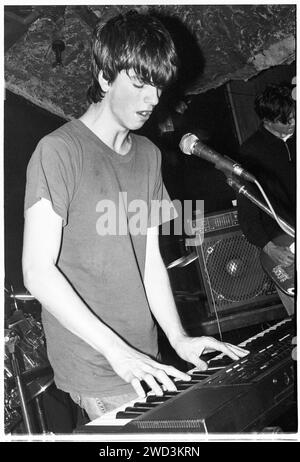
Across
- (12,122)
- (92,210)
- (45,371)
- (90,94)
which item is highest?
(12,122)

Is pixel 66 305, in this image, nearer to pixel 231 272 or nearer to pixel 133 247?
pixel 133 247

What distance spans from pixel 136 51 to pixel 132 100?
16 cm

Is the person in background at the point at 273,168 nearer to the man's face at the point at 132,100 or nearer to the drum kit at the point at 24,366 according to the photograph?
the drum kit at the point at 24,366

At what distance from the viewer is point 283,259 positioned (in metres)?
3.41

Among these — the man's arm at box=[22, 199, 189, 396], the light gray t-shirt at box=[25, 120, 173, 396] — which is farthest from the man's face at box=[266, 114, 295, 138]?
the man's arm at box=[22, 199, 189, 396]

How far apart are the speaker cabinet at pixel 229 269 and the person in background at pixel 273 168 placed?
0.32m

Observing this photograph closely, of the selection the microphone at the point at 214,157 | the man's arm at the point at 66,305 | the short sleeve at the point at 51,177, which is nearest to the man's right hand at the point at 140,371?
the man's arm at the point at 66,305

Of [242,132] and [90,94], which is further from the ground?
[242,132]

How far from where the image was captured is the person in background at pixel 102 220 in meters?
1.49

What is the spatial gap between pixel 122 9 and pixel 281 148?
4.66 ft

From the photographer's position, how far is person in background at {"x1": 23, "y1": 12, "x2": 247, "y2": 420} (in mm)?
1488
